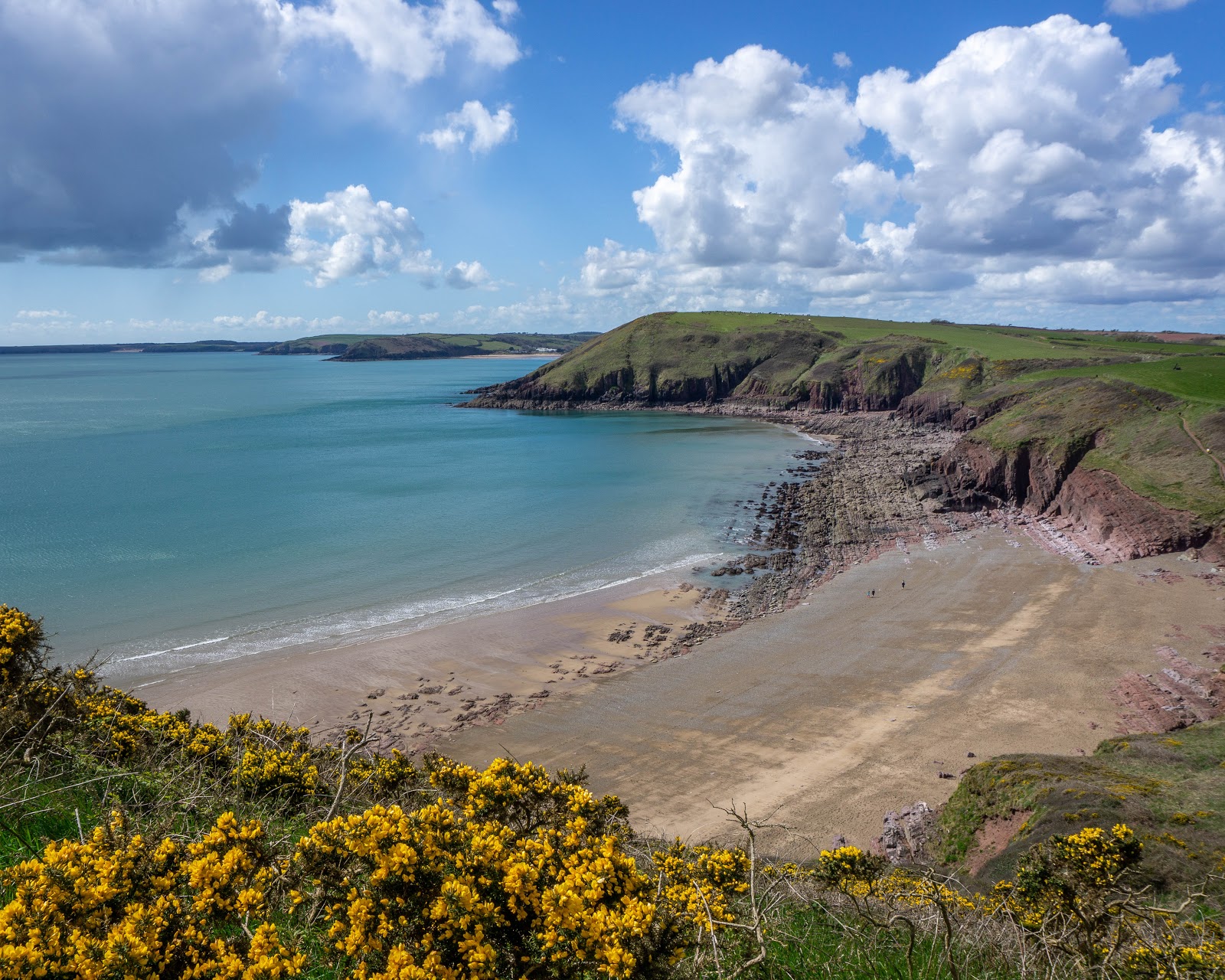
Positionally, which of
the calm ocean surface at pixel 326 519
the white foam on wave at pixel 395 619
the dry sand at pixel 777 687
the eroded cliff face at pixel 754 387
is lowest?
the dry sand at pixel 777 687

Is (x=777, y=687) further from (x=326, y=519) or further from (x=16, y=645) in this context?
(x=326, y=519)

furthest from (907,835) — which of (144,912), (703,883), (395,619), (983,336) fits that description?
(983,336)

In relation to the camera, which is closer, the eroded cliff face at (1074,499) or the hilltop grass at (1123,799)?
the hilltop grass at (1123,799)

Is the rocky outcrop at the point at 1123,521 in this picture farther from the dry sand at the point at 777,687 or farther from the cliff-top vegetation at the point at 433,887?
the cliff-top vegetation at the point at 433,887

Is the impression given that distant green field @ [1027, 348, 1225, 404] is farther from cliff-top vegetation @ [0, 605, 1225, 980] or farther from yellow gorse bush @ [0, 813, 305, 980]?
yellow gorse bush @ [0, 813, 305, 980]

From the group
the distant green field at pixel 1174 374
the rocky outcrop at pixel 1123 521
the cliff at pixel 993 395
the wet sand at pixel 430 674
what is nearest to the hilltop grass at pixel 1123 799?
the wet sand at pixel 430 674

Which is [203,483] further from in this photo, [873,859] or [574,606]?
[873,859]
